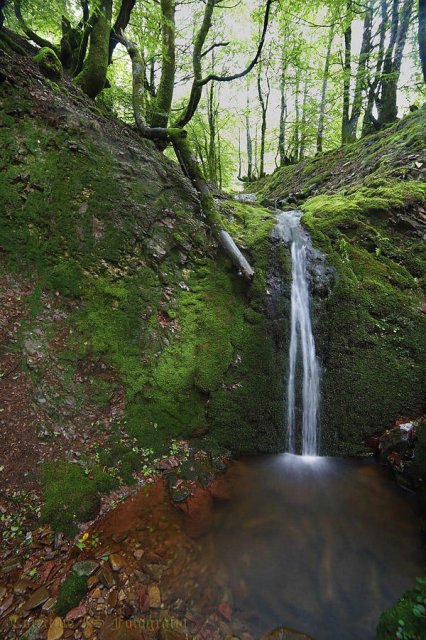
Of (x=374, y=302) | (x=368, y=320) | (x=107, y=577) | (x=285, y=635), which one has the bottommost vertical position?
(x=285, y=635)

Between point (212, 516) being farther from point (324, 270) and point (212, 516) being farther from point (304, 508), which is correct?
point (324, 270)

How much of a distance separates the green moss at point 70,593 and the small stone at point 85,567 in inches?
1.4

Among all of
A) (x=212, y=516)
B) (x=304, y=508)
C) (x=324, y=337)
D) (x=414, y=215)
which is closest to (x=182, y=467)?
(x=212, y=516)

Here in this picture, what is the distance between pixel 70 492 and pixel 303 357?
157 inches

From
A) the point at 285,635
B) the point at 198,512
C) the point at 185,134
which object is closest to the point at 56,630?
the point at 198,512

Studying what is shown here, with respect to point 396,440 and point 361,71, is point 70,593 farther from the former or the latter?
point 361,71

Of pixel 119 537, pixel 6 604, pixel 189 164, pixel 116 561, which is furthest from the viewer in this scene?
pixel 189 164

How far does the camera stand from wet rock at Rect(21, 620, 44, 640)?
2267 millimetres

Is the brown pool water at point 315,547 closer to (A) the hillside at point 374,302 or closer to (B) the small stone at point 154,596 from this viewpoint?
(B) the small stone at point 154,596

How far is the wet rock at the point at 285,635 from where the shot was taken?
2.47 metres

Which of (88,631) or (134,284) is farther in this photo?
(134,284)

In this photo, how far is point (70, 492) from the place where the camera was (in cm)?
330

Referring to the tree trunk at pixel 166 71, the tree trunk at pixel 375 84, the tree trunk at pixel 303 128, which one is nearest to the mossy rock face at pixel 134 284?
the tree trunk at pixel 166 71

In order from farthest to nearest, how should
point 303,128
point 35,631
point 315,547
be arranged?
1. point 303,128
2. point 315,547
3. point 35,631
